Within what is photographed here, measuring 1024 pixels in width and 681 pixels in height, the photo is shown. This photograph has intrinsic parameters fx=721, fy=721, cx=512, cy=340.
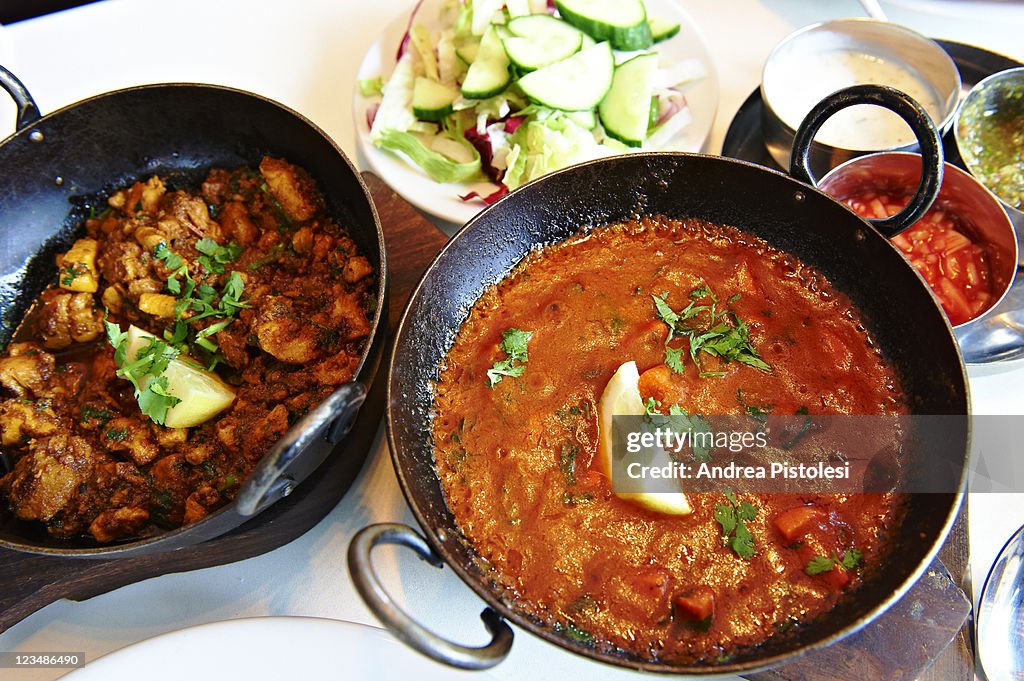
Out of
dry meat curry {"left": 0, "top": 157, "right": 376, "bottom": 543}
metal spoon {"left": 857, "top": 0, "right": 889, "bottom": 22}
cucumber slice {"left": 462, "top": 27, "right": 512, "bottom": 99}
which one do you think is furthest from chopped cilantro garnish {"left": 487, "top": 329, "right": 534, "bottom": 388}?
metal spoon {"left": 857, "top": 0, "right": 889, "bottom": 22}

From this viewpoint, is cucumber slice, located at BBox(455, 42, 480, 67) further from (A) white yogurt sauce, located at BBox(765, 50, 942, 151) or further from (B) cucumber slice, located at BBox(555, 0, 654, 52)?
(A) white yogurt sauce, located at BBox(765, 50, 942, 151)

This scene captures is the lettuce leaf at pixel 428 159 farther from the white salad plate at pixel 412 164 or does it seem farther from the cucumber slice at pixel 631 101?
the cucumber slice at pixel 631 101

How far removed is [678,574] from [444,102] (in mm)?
1889

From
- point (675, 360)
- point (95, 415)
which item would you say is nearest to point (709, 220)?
point (675, 360)

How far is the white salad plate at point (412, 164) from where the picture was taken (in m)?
2.56

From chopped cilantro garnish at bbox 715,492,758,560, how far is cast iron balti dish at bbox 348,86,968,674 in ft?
0.69

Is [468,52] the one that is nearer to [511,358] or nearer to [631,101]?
[631,101]

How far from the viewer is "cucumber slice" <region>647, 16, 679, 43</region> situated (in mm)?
2760

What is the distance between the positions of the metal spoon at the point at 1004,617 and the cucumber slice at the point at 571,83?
1.86 meters

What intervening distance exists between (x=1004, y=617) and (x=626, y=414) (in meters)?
1.11

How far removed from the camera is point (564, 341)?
2.04m

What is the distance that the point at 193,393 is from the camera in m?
2.04

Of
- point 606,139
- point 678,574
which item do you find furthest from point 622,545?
point 606,139

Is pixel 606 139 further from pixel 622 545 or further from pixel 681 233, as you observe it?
pixel 622 545
